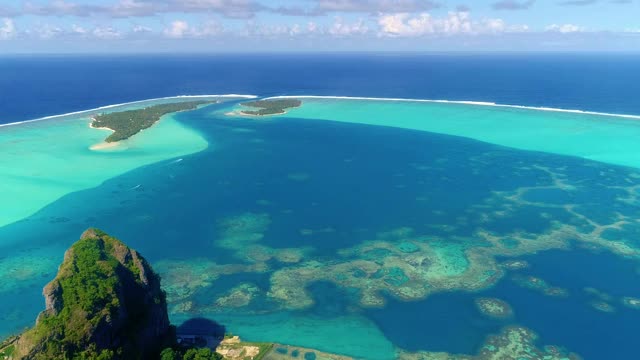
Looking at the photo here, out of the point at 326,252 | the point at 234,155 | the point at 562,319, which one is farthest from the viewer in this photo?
the point at 234,155

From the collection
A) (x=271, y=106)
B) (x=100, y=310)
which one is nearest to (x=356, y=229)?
(x=100, y=310)

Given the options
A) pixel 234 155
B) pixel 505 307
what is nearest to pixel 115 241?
pixel 505 307

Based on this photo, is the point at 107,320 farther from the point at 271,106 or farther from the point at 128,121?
the point at 271,106

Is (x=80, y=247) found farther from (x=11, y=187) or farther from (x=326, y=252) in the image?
(x=11, y=187)

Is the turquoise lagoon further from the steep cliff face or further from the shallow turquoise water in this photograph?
the steep cliff face

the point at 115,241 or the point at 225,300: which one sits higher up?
the point at 115,241

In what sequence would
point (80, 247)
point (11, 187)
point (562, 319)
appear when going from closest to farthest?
point (80, 247)
point (562, 319)
point (11, 187)

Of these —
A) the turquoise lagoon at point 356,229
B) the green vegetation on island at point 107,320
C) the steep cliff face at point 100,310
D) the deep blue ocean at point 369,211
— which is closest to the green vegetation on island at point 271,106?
the deep blue ocean at point 369,211

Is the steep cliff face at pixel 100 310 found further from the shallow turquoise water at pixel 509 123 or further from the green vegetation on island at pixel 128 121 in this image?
the shallow turquoise water at pixel 509 123
